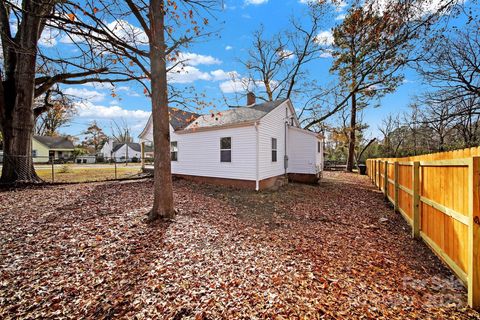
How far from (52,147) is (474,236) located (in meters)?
54.4

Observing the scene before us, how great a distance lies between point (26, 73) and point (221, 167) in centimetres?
912

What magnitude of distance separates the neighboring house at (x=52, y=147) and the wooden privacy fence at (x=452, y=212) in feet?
155

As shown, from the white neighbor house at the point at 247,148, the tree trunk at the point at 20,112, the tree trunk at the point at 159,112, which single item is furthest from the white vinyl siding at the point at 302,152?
the tree trunk at the point at 20,112

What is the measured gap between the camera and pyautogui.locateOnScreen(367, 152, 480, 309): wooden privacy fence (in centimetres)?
235

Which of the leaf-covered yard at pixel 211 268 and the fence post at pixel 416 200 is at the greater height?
the fence post at pixel 416 200

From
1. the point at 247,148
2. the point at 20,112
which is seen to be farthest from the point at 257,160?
the point at 20,112

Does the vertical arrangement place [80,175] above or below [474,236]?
below

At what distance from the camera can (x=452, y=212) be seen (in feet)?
9.50

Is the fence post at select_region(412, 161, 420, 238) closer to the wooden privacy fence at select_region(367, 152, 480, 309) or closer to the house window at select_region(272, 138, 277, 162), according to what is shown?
the wooden privacy fence at select_region(367, 152, 480, 309)

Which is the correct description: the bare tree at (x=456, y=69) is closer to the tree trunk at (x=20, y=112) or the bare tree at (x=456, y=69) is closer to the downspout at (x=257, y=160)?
the downspout at (x=257, y=160)

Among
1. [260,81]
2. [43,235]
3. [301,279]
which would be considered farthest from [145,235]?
[260,81]

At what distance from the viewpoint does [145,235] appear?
4164 millimetres

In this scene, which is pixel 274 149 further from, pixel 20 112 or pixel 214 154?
pixel 20 112

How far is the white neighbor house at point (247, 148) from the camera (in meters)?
9.68
